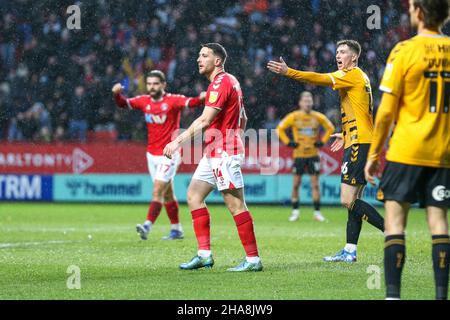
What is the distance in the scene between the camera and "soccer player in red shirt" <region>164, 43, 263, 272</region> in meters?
8.71

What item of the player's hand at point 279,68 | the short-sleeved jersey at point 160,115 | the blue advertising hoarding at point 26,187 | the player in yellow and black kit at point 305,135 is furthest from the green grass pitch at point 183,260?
the blue advertising hoarding at point 26,187

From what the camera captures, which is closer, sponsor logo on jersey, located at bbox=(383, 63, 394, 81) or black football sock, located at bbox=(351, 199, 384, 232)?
sponsor logo on jersey, located at bbox=(383, 63, 394, 81)

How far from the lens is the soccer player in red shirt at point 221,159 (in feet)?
28.6

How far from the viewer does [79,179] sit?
71.2ft

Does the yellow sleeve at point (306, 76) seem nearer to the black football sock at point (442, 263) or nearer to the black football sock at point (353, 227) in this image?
the black football sock at point (353, 227)

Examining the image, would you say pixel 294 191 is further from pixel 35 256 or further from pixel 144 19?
pixel 35 256

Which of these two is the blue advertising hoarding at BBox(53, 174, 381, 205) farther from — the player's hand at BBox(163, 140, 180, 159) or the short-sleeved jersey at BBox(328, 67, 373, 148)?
the player's hand at BBox(163, 140, 180, 159)

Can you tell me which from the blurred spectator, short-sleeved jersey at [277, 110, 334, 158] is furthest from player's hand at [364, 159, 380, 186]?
the blurred spectator

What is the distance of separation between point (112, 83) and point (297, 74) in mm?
12806

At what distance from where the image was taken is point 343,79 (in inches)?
368

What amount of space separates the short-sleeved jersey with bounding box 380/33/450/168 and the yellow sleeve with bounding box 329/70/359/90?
313 cm

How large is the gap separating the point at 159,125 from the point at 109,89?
7814 millimetres

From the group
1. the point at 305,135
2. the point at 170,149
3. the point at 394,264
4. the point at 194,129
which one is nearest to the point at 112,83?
the point at 305,135
